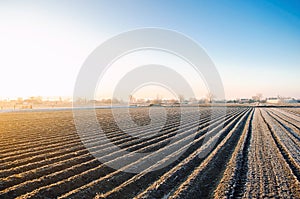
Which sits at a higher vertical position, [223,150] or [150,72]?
[150,72]

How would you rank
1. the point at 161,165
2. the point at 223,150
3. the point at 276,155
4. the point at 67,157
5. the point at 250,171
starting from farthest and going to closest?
the point at 223,150 → the point at 276,155 → the point at 67,157 → the point at 161,165 → the point at 250,171

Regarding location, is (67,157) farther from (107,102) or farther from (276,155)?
(107,102)

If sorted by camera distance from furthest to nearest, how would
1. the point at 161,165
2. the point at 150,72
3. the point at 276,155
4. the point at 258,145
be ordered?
the point at 150,72
the point at 258,145
the point at 276,155
the point at 161,165

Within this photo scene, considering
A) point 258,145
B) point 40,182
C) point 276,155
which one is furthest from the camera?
point 258,145

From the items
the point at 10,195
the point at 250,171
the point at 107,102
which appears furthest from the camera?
the point at 107,102

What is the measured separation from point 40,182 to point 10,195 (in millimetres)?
938

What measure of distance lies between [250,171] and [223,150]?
3376 mm

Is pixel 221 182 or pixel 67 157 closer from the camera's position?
pixel 221 182

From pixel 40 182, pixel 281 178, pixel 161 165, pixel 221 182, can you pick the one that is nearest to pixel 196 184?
pixel 221 182

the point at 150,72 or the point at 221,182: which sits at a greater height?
the point at 150,72

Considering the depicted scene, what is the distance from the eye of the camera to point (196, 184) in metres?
7.08

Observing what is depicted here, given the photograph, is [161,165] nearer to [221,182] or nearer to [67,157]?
[221,182]

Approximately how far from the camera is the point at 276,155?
10.8 meters

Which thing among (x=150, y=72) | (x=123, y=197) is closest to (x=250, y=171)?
(x=123, y=197)
